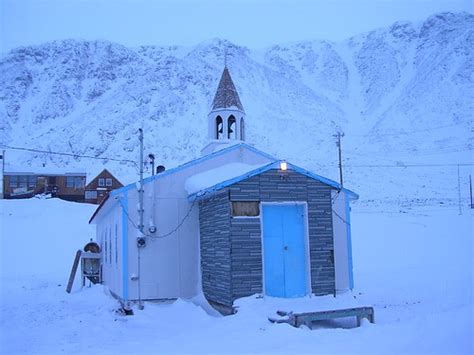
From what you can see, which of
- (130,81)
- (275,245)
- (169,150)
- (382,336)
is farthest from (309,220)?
(130,81)

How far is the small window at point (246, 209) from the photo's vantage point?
13.8 m

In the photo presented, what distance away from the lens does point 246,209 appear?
13938 mm

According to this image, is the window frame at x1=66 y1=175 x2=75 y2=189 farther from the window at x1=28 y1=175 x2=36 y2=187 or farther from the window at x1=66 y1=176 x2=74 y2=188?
the window at x1=28 y1=175 x2=36 y2=187

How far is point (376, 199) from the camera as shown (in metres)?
57.5

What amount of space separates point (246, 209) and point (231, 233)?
2.40 ft

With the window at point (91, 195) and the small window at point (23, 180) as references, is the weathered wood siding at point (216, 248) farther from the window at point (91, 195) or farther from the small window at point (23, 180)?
the small window at point (23, 180)

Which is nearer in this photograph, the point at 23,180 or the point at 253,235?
the point at 253,235

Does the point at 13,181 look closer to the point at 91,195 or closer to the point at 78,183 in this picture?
the point at 78,183

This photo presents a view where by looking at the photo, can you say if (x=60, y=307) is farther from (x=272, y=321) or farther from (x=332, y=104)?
(x=332, y=104)

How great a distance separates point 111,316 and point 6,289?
948 centimetres

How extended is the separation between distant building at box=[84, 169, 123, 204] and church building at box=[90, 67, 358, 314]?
4386cm

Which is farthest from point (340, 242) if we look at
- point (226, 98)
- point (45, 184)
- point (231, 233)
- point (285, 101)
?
point (285, 101)

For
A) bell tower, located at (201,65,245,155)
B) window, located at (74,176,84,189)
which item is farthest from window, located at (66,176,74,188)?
bell tower, located at (201,65,245,155)

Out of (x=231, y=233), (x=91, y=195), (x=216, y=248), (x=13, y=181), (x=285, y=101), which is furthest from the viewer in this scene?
(x=285, y=101)
